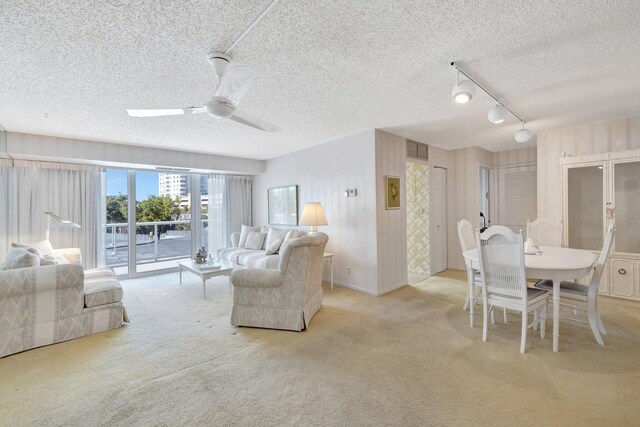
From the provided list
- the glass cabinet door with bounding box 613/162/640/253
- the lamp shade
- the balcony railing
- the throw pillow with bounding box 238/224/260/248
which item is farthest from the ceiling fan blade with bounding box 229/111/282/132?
the glass cabinet door with bounding box 613/162/640/253

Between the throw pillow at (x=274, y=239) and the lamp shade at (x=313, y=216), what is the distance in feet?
2.33

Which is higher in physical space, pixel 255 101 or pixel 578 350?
pixel 255 101

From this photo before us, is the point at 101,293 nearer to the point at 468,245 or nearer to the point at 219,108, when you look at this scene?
the point at 219,108

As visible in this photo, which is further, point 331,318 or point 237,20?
point 331,318

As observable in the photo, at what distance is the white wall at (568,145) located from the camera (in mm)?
3803

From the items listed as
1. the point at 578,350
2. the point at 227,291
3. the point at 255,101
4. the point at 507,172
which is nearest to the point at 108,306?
the point at 227,291

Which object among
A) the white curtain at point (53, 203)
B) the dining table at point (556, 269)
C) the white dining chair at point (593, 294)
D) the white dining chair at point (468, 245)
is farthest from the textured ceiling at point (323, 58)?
the dining table at point (556, 269)

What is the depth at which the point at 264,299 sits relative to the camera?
311cm

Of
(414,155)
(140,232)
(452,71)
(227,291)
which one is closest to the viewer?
(452,71)

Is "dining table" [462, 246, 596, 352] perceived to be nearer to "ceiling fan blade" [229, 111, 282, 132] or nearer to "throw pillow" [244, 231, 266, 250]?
"ceiling fan blade" [229, 111, 282, 132]

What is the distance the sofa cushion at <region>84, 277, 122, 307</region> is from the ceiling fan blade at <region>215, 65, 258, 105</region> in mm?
2483

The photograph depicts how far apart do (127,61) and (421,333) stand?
140 inches

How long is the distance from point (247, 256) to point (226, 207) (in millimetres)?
1966

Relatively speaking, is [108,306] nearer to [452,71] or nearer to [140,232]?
[140,232]
